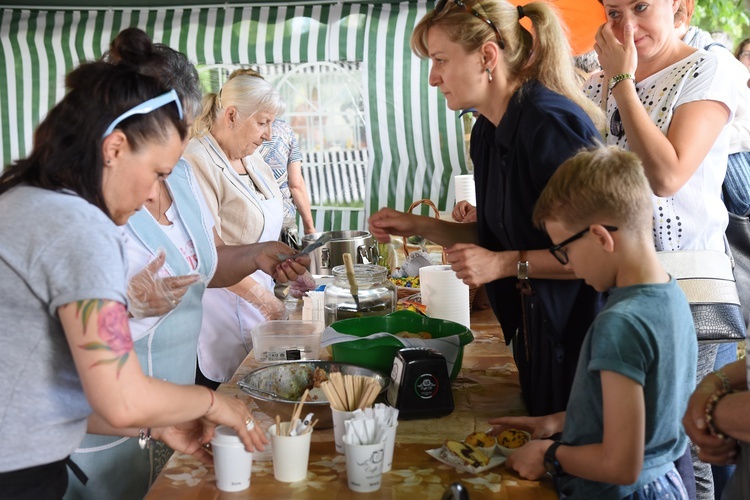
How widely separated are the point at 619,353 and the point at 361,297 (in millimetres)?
1309

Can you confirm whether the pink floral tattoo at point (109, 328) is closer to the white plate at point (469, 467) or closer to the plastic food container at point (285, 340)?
the white plate at point (469, 467)

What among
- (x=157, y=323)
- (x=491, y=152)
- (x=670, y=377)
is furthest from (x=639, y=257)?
(x=157, y=323)

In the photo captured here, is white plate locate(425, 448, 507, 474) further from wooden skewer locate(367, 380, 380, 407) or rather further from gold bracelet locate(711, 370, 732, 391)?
gold bracelet locate(711, 370, 732, 391)

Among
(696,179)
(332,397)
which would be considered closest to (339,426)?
(332,397)

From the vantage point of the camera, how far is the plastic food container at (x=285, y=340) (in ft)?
8.02

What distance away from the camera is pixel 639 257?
159cm

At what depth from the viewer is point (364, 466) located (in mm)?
1550

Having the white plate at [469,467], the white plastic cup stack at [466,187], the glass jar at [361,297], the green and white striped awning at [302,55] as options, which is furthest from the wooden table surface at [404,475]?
the green and white striped awning at [302,55]

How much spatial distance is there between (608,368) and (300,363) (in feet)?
2.84

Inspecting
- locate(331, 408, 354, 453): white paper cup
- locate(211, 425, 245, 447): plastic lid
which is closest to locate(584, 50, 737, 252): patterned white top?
locate(331, 408, 354, 453): white paper cup

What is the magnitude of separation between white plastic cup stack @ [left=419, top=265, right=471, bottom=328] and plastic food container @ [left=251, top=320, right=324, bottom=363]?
517 mm

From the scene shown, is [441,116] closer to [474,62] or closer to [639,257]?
[474,62]

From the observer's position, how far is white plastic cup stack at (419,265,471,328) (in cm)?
286

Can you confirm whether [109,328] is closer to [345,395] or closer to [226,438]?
[226,438]
